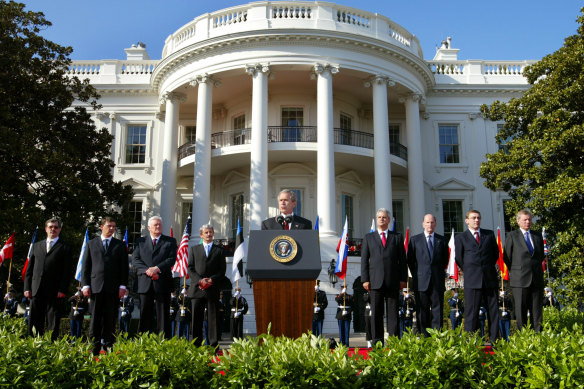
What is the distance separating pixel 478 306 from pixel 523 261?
1.00 m

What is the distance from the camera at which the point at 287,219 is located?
22.5ft

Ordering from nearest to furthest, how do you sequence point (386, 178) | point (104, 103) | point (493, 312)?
point (493, 312) → point (386, 178) → point (104, 103)

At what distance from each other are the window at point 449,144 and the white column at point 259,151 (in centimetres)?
1028

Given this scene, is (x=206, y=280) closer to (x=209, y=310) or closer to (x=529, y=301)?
(x=209, y=310)

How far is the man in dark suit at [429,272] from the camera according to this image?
7.56m

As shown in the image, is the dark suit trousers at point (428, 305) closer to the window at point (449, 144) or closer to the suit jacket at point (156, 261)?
the suit jacket at point (156, 261)

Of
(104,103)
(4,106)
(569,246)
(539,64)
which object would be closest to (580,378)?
(569,246)

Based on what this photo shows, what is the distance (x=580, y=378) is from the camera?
4180 mm

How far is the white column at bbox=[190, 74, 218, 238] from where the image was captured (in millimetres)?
20766

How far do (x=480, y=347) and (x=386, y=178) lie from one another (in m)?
16.8

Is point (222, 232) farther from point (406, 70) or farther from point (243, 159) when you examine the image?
point (406, 70)

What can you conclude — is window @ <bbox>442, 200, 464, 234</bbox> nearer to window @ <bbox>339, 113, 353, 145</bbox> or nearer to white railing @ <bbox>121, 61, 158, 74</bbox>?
window @ <bbox>339, 113, 353, 145</bbox>

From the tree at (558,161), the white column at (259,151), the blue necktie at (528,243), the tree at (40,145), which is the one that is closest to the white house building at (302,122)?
the white column at (259,151)

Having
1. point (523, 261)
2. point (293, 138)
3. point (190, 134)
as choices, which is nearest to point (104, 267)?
point (523, 261)
